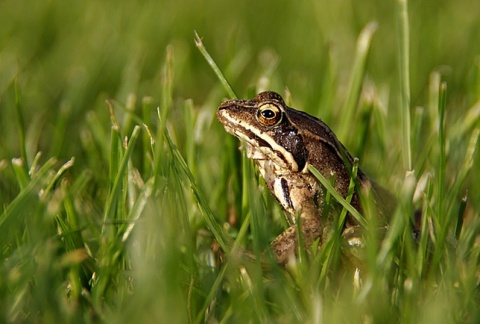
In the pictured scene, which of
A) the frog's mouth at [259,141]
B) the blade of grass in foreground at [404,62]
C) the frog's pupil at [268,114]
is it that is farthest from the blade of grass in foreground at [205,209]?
the blade of grass in foreground at [404,62]

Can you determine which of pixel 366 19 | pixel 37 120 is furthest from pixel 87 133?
pixel 366 19

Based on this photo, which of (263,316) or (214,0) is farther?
(214,0)

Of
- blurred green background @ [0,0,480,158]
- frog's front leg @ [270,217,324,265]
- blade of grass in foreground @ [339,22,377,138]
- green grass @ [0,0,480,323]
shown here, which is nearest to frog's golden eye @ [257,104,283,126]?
green grass @ [0,0,480,323]

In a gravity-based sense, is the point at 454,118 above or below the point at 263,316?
above

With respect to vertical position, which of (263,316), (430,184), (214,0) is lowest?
(263,316)

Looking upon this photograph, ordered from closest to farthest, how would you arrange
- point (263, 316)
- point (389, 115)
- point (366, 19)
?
point (263, 316)
point (389, 115)
point (366, 19)

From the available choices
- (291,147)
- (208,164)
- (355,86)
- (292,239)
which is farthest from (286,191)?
(355,86)

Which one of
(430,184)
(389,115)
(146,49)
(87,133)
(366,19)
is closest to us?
(430,184)

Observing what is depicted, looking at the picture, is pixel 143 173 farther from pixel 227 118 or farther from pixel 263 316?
pixel 263 316
